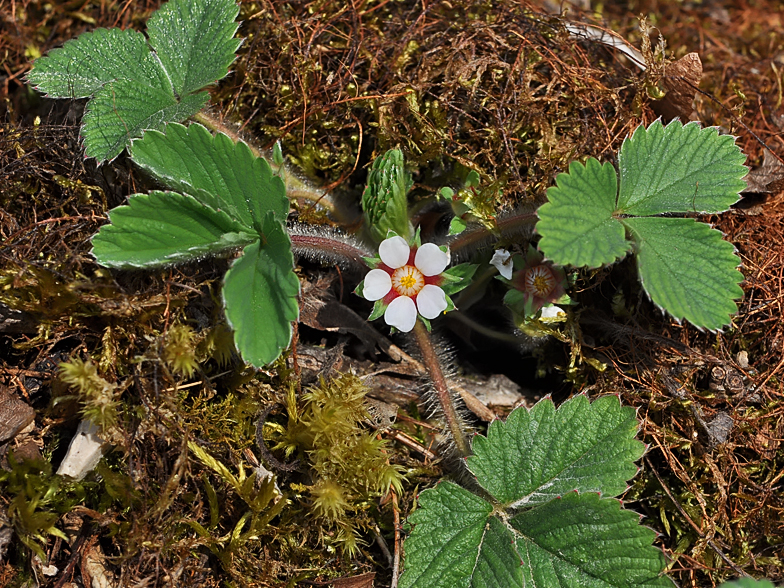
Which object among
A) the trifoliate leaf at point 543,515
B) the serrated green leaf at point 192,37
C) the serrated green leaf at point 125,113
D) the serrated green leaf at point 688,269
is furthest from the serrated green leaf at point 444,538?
the serrated green leaf at point 192,37

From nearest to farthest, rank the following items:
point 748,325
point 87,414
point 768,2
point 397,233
A: point 87,414 < point 397,233 < point 748,325 < point 768,2

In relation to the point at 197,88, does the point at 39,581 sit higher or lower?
lower

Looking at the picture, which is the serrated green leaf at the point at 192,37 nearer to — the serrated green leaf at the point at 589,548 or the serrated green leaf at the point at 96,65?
the serrated green leaf at the point at 96,65

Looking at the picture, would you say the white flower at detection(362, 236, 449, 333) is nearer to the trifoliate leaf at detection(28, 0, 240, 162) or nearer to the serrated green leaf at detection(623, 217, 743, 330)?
the serrated green leaf at detection(623, 217, 743, 330)

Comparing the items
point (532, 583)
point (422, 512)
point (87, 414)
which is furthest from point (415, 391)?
point (87, 414)

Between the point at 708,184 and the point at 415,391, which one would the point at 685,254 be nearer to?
the point at 708,184

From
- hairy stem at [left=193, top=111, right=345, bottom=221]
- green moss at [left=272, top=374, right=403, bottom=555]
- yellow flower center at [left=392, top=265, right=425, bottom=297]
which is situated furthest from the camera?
hairy stem at [left=193, top=111, right=345, bottom=221]

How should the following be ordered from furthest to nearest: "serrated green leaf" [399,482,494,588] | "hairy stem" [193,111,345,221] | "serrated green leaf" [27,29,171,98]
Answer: "hairy stem" [193,111,345,221] < "serrated green leaf" [27,29,171,98] < "serrated green leaf" [399,482,494,588]

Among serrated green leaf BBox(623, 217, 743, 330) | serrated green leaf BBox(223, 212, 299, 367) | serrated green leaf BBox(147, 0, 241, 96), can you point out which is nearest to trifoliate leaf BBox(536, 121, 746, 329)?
serrated green leaf BBox(623, 217, 743, 330)
